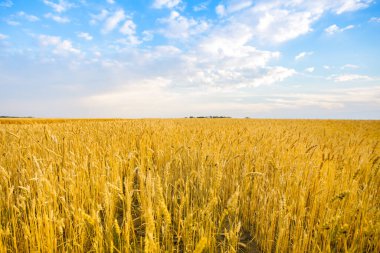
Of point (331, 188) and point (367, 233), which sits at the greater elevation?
point (331, 188)

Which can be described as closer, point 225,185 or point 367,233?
point 367,233

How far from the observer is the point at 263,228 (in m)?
2.12

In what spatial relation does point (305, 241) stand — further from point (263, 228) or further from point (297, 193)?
point (297, 193)

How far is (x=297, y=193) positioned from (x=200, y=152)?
1.39 m

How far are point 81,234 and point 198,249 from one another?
99 centimetres

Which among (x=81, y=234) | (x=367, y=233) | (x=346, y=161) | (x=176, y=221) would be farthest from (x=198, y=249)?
(x=346, y=161)

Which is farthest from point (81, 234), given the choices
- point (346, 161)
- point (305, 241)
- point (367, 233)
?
point (346, 161)

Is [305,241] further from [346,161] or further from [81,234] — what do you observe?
[346,161]

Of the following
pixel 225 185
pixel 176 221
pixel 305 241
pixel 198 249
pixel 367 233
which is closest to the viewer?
pixel 198 249

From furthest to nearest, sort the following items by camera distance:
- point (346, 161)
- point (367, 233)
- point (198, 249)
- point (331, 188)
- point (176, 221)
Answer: point (346, 161)
point (331, 188)
point (176, 221)
point (367, 233)
point (198, 249)

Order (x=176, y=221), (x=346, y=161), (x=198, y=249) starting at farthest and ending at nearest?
(x=346, y=161), (x=176, y=221), (x=198, y=249)

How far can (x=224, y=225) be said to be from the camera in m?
2.43

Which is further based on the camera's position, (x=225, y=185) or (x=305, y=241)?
(x=225, y=185)

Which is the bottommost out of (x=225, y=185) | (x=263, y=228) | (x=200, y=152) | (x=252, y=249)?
(x=252, y=249)
